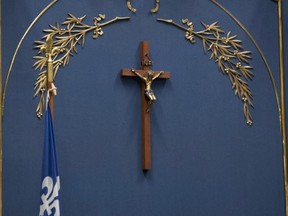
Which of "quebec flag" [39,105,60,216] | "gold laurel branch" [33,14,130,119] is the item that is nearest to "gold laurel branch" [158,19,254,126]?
"gold laurel branch" [33,14,130,119]

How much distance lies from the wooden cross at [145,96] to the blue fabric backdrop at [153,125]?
5cm

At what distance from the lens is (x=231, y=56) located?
5941mm

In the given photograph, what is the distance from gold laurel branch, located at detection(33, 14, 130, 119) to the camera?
535 cm

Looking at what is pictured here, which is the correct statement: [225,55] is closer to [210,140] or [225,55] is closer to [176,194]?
[210,140]

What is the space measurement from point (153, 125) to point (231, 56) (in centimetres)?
79

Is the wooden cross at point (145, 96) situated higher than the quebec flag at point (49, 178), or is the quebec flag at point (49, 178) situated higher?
the wooden cross at point (145, 96)

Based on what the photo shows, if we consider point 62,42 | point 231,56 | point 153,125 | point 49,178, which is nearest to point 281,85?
point 231,56

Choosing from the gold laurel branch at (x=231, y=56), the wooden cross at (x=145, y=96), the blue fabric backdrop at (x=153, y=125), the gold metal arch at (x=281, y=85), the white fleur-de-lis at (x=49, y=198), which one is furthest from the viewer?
the gold metal arch at (x=281, y=85)

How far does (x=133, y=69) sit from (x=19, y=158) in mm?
973

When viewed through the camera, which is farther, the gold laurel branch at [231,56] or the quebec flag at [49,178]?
the gold laurel branch at [231,56]

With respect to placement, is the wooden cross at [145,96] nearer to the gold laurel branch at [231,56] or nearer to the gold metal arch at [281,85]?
the gold laurel branch at [231,56]

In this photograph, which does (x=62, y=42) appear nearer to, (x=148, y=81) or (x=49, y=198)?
(x=148, y=81)

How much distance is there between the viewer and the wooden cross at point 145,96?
5.54 m

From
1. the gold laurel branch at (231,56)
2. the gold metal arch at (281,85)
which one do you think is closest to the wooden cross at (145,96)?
the gold laurel branch at (231,56)
